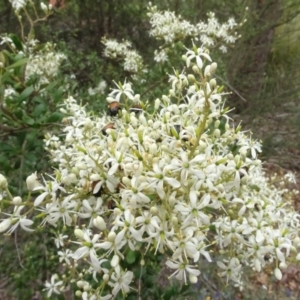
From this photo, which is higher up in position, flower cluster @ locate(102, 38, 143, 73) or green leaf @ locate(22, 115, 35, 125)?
green leaf @ locate(22, 115, 35, 125)

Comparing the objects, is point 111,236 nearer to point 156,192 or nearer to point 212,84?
point 156,192

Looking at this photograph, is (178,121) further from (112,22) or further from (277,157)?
(277,157)

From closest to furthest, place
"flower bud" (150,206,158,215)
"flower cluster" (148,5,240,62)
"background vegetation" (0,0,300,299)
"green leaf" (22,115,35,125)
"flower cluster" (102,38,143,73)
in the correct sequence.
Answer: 1. "flower bud" (150,206,158,215)
2. "green leaf" (22,115,35,125)
3. "flower cluster" (148,5,240,62)
4. "flower cluster" (102,38,143,73)
5. "background vegetation" (0,0,300,299)

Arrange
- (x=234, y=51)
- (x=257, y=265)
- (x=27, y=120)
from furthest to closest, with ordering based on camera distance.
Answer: (x=234, y=51) < (x=27, y=120) < (x=257, y=265)

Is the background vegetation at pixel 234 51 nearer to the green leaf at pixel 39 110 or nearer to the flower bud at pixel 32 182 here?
the green leaf at pixel 39 110

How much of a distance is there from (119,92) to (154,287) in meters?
1.01

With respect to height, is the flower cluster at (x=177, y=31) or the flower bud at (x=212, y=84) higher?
the flower bud at (x=212, y=84)

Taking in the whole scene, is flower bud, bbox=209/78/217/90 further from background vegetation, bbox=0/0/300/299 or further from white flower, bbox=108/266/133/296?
background vegetation, bbox=0/0/300/299

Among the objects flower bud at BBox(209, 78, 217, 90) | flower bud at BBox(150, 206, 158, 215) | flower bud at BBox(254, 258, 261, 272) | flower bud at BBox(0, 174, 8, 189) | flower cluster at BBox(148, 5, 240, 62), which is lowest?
flower bud at BBox(254, 258, 261, 272)

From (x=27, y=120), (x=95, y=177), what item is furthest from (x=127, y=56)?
(x=95, y=177)

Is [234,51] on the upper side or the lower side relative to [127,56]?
lower

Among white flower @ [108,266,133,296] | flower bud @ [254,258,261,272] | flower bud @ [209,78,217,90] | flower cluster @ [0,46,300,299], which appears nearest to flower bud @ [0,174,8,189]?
flower cluster @ [0,46,300,299]

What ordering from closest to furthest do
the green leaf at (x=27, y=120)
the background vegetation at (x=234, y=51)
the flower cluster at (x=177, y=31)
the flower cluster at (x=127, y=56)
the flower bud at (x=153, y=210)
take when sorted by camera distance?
the flower bud at (x=153, y=210) → the green leaf at (x=27, y=120) → the flower cluster at (x=177, y=31) → the flower cluster at (x=127, y=56) → the background vegetation at (x=234, y=51)


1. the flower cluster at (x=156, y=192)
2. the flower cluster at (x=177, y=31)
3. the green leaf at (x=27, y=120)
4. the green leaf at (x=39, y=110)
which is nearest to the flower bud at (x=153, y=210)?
the flower cluster at (x=156, y=192)
